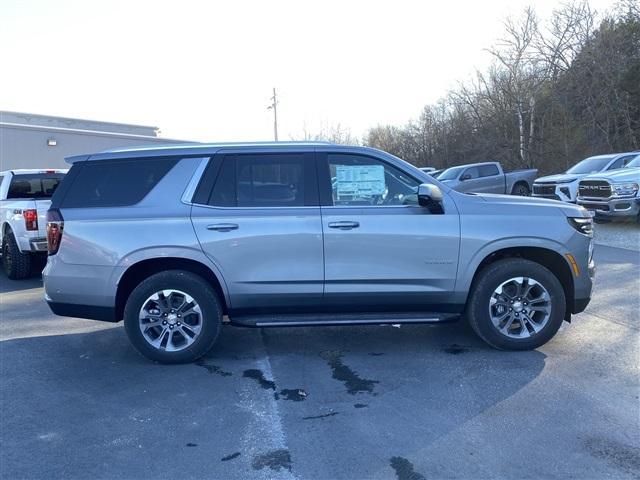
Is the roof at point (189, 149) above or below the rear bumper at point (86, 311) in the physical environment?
above

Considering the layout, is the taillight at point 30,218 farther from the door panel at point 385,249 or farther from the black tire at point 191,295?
the door panel at point 385,249

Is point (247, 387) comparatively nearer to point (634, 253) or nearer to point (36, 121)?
point (634, 253)

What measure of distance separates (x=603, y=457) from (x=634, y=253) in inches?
332

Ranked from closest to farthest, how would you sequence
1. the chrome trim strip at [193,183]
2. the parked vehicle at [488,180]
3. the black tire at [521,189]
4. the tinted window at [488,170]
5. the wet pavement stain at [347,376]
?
the wet pavement stain at [347,376], the chrome trim strip at [193,183], the parked vehicle at [488,180], the tinted window at [488,170], the black tire at [521,189]

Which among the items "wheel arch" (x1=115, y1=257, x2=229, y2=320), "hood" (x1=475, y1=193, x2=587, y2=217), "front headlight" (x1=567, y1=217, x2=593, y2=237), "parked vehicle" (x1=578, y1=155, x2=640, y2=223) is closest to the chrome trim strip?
"wheel arch" (x1=115, y1=257, x2=229, y2=320)

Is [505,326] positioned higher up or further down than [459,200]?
further down

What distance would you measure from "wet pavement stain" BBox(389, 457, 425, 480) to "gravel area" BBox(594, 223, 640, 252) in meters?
9.48

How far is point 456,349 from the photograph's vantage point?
17.8 ft

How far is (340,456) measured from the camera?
137 inches

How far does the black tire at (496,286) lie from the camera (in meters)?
5.15

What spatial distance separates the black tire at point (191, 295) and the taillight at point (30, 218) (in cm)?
487

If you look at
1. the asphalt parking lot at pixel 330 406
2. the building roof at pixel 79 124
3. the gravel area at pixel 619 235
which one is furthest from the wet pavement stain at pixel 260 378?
the building roof at pixel 79 124

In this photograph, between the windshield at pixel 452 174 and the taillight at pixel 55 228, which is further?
the windshield at pixel 452 174

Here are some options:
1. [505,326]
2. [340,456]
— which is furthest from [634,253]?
[340,456]
